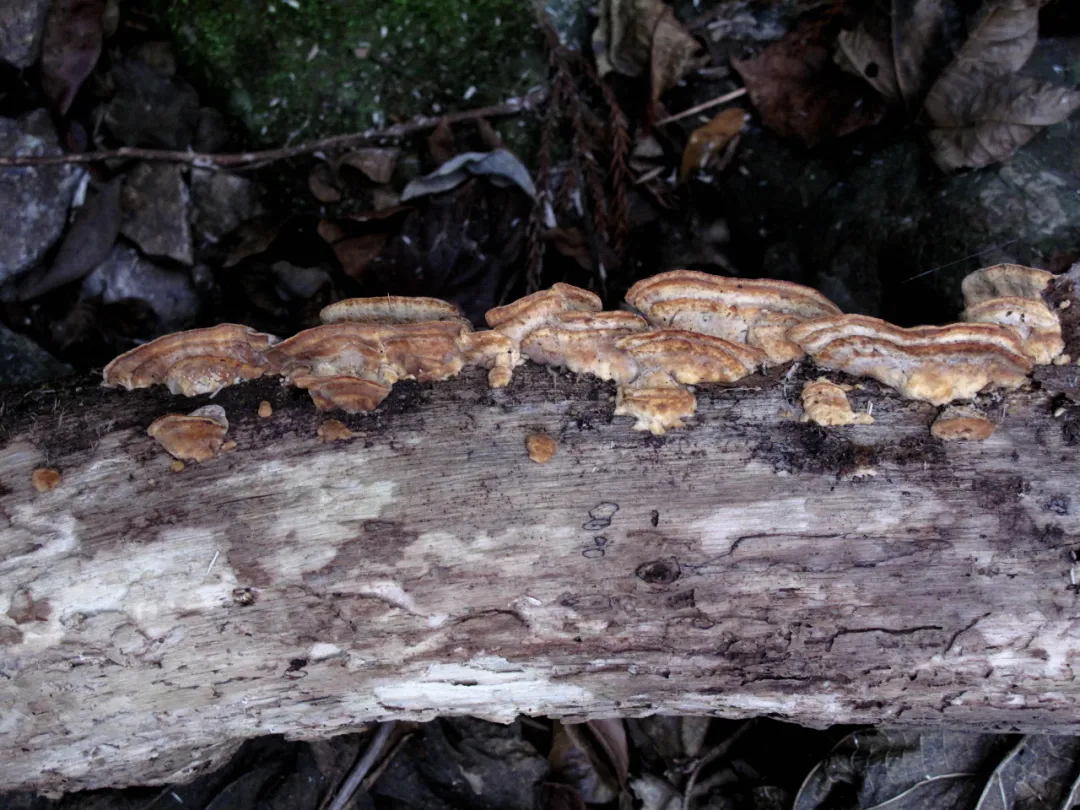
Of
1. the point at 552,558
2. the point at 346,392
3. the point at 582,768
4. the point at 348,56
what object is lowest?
the point at 582,768

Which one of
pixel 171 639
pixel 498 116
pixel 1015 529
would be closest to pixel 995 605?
pixel 1015 529

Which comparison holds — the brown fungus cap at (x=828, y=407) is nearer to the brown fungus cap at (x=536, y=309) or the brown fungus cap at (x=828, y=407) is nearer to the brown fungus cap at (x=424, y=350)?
the brown fungus cap at (x=536, y=309)

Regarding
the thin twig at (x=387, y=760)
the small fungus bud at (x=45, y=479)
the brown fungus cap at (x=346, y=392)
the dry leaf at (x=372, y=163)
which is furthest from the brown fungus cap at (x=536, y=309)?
the thin twig at (x=387, y=760)

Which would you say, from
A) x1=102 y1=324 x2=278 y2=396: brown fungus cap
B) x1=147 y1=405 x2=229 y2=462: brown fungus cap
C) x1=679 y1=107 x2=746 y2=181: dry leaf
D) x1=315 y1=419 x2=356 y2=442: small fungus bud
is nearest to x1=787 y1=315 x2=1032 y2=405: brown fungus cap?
x1=315 y1=419 x2=356 y2=442: small fungus bud

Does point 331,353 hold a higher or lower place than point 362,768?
higher

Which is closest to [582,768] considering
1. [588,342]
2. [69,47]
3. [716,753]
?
[716,753]

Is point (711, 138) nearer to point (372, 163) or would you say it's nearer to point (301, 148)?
point (372, 163)

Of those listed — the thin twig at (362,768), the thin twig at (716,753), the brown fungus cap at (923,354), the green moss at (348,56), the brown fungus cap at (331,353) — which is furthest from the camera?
the green moss at (348,56)
